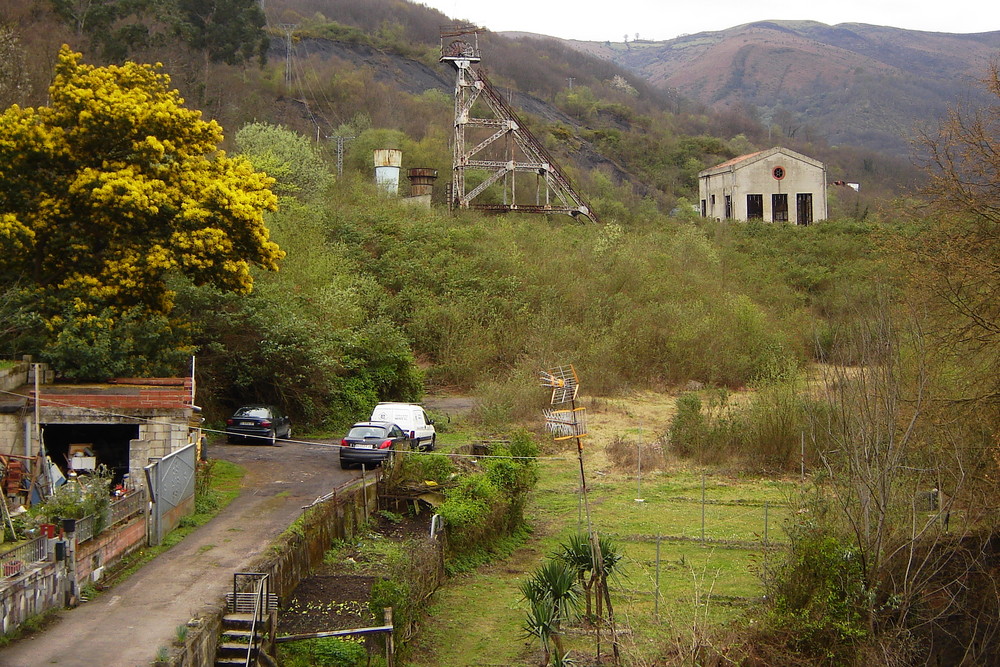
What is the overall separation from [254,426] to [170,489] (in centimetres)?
842

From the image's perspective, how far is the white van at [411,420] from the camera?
24.5 metres

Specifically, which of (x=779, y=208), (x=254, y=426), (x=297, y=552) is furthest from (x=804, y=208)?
(x=297, y=552)

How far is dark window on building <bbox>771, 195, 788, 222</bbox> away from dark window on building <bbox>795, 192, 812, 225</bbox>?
0.67 m

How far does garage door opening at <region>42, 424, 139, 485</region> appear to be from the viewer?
64.3ft

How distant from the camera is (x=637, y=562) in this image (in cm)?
1797

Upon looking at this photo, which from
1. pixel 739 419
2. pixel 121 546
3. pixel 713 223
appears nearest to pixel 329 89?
pixel 713 223

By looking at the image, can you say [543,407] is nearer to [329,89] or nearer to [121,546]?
[121,546]

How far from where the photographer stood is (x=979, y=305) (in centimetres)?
1667

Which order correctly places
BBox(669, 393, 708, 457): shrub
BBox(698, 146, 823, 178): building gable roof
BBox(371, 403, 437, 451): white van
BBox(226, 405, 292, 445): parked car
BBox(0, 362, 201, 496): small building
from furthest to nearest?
BBox(698, 146, 823, 178): building gable roof → BBox(669, 393, 708, 457): shrub → BBox(226, 405, 292, 445): parked car → BBox(371, 403, 437, 451): white van → BBox(0, 362, 201, 496): small building

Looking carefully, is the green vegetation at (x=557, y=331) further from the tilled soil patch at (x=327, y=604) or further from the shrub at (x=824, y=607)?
the tilled soil patch at (x=327, y=604)

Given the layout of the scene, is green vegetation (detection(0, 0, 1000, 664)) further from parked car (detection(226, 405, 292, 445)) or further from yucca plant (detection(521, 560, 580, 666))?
parked car (detection(226, 405, 292, 445))

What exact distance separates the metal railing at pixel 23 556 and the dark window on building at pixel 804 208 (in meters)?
52.4

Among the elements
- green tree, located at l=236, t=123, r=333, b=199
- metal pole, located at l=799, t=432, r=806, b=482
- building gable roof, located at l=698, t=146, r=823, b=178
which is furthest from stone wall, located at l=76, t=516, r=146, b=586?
building gable roof, located at l=698, t=146, r=823, b=178

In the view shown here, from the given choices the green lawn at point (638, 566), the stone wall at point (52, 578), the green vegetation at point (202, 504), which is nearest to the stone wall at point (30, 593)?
the stone wall at point (52, 578)
